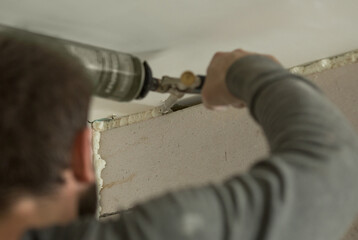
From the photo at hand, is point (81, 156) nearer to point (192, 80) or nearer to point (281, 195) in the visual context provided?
point (281, 195)

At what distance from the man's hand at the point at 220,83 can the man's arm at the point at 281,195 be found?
0.11m

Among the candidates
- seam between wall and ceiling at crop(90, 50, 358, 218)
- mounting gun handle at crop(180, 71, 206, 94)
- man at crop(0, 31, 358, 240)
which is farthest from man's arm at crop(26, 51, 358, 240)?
seam between wall and ceiling at crop(90, 50, 358, 218)

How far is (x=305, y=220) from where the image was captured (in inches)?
15.5

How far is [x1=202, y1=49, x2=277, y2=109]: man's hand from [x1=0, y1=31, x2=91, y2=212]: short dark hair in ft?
0.78

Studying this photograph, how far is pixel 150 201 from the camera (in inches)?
15.1

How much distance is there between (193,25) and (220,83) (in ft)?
0.56

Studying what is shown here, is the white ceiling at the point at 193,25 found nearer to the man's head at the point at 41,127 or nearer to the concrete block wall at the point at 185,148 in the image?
the concrete block wall at the point at 185,148

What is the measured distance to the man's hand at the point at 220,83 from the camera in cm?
56

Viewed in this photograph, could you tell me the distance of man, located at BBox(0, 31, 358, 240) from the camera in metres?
0.36

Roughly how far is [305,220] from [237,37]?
1.49ft

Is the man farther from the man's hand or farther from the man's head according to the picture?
the man's hand

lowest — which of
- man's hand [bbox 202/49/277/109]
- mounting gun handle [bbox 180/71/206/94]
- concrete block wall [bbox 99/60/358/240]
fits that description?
concrete block wall [bbox 99/60/358/240]

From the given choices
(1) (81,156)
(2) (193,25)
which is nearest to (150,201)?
(1) (81,156)

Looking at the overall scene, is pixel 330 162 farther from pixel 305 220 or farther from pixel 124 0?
pixel 124 0
